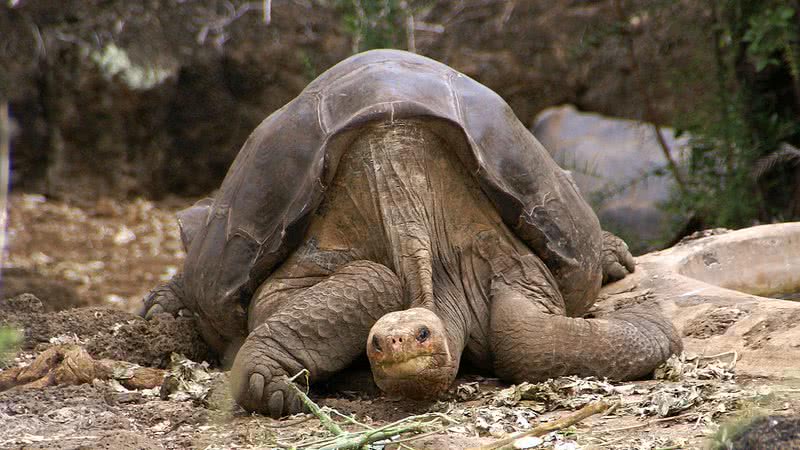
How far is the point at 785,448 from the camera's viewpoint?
1.89 m

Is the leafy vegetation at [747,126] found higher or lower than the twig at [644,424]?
higher

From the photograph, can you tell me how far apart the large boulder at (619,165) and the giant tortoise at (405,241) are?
2.93 metres

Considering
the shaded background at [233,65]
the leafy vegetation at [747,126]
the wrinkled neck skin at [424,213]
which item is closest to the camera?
the wrinkled neck skin at [424,213]

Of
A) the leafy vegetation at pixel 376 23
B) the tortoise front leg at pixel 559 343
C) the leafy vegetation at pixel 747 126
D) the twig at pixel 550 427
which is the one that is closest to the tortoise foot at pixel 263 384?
the tortoise front leg at pixel 559 343

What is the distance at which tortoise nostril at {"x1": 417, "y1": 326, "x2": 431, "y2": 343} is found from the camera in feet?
9.46

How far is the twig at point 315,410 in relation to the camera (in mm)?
2660

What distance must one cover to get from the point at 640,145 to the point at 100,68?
4027mm

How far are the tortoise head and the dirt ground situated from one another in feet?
0.25

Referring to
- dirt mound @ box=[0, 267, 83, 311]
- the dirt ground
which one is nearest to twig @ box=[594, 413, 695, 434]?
the dirt ground

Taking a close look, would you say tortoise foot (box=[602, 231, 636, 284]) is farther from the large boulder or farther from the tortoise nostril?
the tortoise nostril

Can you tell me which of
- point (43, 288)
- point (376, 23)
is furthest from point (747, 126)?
point (43, 288)

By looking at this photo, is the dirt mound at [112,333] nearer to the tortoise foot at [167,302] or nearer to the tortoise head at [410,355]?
the tortoise foot at [167,302]

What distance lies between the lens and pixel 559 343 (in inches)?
129

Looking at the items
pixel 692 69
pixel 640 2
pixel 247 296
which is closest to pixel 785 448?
pixel 247 296
